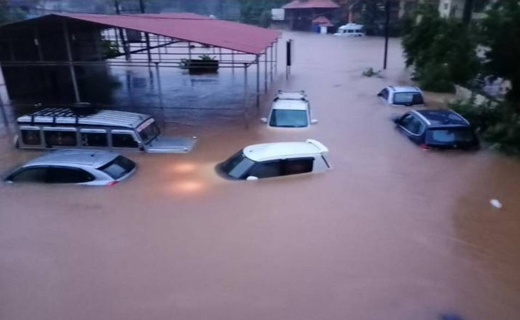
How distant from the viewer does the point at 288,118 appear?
46.2ft

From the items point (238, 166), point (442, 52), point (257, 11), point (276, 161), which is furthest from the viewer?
point (257, 11)

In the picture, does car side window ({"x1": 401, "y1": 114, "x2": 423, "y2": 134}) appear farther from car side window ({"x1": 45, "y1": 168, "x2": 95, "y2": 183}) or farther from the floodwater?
car side window ({"x1": 45, "y1": 168, "x2": 95, "y2": 183})

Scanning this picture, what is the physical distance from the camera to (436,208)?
8867mm

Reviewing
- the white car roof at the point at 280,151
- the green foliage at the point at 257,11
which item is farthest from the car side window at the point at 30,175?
the green foliage at the point at 257,11

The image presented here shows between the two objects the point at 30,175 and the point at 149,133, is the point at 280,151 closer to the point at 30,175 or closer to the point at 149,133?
the point at 149,133

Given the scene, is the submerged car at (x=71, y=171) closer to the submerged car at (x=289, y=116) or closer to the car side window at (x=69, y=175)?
the car side window at (x=69, y=175)

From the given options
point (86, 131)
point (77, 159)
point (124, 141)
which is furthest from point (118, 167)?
point (86, 131)

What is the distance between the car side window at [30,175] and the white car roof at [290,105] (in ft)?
23.9

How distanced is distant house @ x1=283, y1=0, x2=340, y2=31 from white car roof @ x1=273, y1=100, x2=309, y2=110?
48250 mm

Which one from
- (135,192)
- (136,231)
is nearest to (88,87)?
(135,192)

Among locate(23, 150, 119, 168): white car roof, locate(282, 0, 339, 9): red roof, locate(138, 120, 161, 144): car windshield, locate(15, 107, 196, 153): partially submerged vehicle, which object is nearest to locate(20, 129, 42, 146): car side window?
locate(15, 107, 196, 153): partially submerged vehicle

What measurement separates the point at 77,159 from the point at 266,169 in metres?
4.18

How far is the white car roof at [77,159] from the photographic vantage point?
9555 mm

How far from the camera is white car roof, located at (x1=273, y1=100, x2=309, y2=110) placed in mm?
14250
